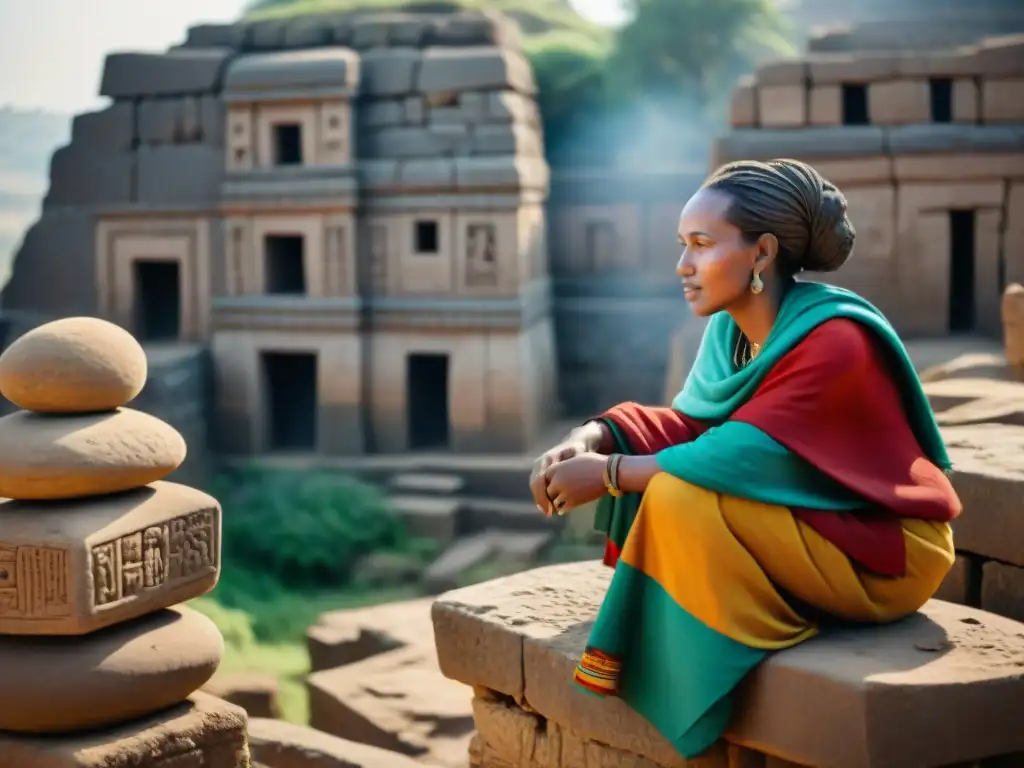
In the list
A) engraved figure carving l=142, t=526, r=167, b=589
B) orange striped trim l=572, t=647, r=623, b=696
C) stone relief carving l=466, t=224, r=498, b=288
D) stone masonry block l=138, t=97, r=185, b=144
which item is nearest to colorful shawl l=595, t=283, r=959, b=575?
orange striped trim l=572, t=647, r=623, b=696

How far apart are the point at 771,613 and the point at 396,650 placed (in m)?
5.08

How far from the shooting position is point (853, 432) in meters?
3.08

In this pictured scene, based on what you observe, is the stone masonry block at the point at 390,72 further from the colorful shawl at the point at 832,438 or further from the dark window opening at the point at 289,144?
the colorful shawl at the point at 832,438

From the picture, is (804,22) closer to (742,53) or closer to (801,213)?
(742,53)

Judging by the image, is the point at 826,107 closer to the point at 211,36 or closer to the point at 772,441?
the point at 211,36

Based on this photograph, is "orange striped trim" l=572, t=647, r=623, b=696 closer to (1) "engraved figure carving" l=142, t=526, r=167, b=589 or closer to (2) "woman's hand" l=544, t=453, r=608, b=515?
(2) "woman's hand" l=544, t=453, r=608, b=515

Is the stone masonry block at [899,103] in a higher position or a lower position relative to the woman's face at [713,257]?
higher

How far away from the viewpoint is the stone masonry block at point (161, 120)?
13719 millimetres

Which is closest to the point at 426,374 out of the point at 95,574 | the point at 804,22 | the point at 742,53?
the point at 742,53

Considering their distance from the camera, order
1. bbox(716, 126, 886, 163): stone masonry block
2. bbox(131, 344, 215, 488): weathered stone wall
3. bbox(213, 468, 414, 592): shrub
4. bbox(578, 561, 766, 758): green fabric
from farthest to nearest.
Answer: bbox(131, 344, 215, 488): weathered stone wall → bbox(213, 468, 414, 592): shrub → bbox(716, 126, 886, 163): stone masonry block → bbox(578, 561, 766, 758): green fabric

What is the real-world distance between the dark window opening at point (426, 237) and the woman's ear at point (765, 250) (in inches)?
403

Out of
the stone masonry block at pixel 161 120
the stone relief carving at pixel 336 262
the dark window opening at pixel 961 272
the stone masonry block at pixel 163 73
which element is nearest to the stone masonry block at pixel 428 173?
the stone relief carving at pixel 336 262

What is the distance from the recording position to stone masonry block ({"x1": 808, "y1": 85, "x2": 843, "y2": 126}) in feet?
33.4

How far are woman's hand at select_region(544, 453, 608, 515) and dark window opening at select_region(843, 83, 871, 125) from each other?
7977 mm
